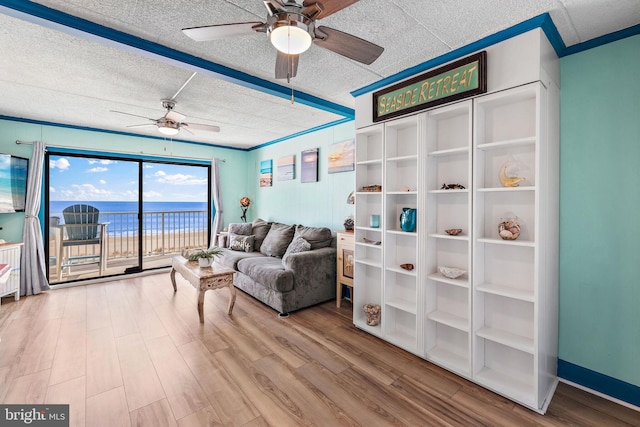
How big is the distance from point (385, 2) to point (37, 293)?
220 inches

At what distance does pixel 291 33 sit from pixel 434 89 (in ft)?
4.53

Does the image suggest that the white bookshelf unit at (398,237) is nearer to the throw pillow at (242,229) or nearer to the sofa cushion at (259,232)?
the sofa cushion at (259,232)

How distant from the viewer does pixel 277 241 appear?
4438 millimetres

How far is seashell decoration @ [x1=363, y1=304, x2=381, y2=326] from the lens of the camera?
114 inches

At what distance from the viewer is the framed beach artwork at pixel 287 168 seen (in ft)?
16.8

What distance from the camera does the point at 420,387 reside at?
206cm

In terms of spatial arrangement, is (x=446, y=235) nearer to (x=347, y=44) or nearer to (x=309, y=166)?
(x=347, y=44)

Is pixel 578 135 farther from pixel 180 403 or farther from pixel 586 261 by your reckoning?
pixel 180 403

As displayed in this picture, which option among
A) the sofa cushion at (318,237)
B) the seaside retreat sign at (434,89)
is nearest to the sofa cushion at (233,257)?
the sofa cushion at (318,237)

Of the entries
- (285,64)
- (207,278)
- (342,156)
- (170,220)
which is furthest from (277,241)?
(170,220)

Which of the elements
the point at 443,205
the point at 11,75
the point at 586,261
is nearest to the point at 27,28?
the point at 11,75

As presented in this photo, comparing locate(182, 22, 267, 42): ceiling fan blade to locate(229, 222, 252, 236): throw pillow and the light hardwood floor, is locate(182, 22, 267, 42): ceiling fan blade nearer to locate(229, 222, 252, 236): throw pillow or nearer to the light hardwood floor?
the light hardwood floor

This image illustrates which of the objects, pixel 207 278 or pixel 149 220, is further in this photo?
pixel 149 220

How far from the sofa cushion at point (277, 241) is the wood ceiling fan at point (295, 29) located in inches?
122
